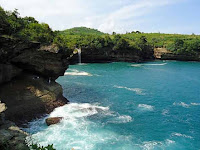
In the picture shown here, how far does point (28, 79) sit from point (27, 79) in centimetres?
15

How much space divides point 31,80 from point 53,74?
4.16 meters

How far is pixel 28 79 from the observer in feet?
99.8

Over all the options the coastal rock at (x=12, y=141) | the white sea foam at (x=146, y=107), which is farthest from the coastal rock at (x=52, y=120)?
the white sea foam at (x=146, y=107)

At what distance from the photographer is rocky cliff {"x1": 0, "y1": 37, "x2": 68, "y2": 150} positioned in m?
25.3

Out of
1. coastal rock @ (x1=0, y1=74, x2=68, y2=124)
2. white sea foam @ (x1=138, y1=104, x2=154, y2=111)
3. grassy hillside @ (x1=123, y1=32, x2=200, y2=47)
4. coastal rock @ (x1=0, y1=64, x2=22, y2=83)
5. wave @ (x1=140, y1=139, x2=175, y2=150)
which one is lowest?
wave @ (x1=140, y1=139, x2=175, y2=150)

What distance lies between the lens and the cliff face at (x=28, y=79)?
83.8 feet

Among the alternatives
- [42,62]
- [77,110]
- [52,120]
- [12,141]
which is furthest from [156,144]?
[42,62]

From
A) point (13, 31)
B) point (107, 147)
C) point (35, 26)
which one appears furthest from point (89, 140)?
point (35, 26)

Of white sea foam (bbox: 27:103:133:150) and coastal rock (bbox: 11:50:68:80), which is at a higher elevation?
coastal rock (bbox: 11:50:68:80)

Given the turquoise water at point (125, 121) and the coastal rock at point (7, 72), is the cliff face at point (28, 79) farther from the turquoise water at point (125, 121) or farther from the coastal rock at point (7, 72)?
the turquoise water at point (125, 121)

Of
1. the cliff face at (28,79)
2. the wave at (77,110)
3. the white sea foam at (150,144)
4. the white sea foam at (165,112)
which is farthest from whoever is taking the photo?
the white sea foam at (165,112)

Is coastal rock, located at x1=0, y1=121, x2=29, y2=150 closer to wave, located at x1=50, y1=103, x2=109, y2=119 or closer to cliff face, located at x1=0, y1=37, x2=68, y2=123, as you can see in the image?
cliff face, located at x1=0, y1=37, x2=68, y2=123

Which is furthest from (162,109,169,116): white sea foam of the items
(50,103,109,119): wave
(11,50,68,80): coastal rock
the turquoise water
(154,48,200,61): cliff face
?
(154,48,200,61): cliff face

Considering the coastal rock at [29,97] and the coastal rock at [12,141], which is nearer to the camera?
the coastal rock at [12,141]
